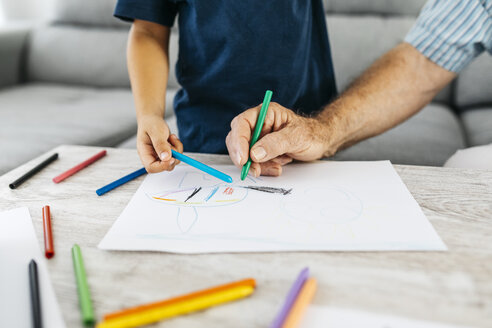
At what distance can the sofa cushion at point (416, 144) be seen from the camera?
100cm

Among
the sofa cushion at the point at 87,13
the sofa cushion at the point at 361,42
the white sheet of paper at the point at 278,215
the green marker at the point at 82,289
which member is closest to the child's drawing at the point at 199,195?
the white sheet of paper at the point at 278,215

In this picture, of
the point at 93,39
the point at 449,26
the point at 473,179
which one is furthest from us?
the point at 93,39

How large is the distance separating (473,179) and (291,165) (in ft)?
0.84

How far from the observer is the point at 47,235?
40cm

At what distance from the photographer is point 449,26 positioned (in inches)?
28.2

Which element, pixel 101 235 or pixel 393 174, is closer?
pixel 101 235

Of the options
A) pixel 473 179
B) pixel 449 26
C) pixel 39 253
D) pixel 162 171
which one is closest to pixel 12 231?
pixel 39 253

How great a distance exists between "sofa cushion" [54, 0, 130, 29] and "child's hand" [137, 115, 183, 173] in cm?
134

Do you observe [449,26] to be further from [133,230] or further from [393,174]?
[133,230]

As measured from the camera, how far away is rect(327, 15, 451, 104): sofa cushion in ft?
4.60

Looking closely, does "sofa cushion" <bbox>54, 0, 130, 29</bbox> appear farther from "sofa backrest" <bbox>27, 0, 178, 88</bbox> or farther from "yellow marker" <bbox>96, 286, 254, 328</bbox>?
→ "yellow marker" <bbox>96, 286, 254, 328</bbox>

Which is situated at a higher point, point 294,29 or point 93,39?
point 294,29

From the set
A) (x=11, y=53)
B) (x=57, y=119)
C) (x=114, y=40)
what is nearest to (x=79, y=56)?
(x=114, y=40)

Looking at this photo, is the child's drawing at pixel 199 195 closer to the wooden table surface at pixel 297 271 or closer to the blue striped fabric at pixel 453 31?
the wooden table surface at pixel 297 271
